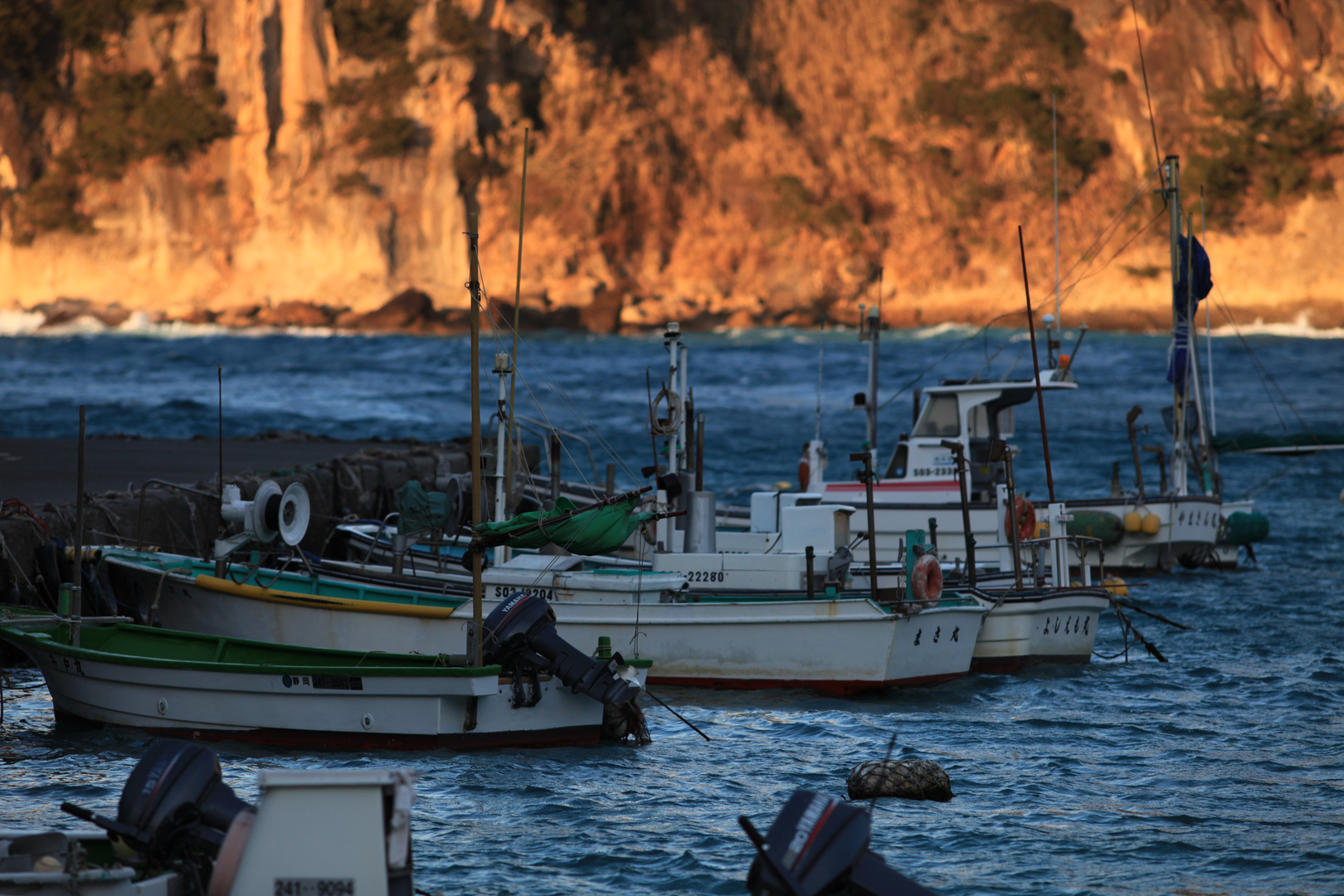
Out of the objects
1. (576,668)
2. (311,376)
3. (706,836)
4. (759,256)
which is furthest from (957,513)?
(759,256)

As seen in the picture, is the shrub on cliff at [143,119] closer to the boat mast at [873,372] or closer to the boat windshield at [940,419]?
the boat mast at [873,372]

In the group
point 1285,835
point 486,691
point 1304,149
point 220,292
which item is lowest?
point 1285,835

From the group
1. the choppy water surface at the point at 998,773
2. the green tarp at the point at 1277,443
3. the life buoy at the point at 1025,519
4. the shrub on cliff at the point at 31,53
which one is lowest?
the choppy water surface at the point at 998,773

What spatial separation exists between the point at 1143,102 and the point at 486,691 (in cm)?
9607

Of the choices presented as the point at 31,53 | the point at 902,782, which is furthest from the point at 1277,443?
the point at 31,53

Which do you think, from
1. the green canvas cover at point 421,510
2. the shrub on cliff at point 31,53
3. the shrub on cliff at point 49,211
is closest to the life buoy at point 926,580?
the green canvas cover at point 421,510

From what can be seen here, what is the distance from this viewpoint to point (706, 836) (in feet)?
31.1

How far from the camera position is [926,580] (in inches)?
556

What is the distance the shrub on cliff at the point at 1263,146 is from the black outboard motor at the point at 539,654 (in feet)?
301

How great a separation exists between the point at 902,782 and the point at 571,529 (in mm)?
4071

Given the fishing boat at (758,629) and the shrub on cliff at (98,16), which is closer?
the fishing boat at (758,629)

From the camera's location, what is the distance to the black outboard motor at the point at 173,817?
714 centimetres

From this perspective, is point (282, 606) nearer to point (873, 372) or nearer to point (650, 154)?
point (873, 372)

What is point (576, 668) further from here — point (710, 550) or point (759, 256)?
point (759, 256)
